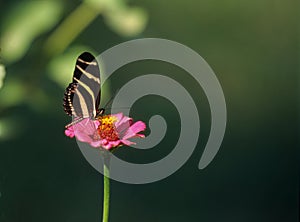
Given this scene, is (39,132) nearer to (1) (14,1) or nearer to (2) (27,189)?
(2) (27,189)

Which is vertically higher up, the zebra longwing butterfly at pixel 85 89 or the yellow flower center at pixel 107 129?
the zebra longwing butterfly at pixel 85 89

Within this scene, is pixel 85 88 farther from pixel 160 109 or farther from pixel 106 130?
pixel 160 109

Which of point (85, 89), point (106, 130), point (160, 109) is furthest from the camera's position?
point (160, 109)

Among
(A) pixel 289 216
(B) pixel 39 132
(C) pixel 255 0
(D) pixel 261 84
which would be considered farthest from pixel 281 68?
(B) pixel 39 132

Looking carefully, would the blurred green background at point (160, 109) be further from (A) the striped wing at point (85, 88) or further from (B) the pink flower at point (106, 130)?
(B) the pink flower at point (106, 130)

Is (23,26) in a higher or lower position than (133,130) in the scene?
higher

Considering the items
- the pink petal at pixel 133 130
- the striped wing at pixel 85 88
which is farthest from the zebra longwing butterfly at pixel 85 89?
the pink petal at pixel 133 130

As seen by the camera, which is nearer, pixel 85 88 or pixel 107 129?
pixel 107 129

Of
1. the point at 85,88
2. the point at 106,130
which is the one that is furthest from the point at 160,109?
the point at 106,130
